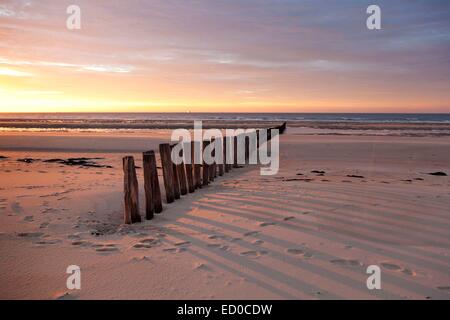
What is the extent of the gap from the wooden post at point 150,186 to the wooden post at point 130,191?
0.28 m

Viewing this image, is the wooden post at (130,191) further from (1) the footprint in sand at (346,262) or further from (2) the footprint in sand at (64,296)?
(1) the footprint in sand at (346,262)

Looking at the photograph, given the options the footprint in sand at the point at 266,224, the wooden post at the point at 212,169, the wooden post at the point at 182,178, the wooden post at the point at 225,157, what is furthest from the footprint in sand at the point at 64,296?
the wooden post at the point at 225,157

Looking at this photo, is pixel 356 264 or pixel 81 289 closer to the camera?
pixel 81 289

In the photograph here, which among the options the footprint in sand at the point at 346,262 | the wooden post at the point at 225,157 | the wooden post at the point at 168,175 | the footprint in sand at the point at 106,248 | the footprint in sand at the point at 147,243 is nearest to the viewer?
the footprint in sand at the point at 346,262

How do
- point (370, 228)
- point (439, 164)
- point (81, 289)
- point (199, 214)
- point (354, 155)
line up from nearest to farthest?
point (81, 289)
point (370, 228)
point (199, 214)
point (439, 164)
point (354, 155)

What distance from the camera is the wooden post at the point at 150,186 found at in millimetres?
6078

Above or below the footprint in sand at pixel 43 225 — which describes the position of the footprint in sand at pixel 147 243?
below

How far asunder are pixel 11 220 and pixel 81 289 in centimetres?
293

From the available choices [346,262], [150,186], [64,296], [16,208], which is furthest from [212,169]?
[64,296]

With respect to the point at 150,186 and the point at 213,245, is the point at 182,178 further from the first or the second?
the point at 213,245

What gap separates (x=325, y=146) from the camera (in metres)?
19.8

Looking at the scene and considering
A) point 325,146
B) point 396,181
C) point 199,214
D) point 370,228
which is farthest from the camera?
point 325,146

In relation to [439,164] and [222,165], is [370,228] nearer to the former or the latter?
[222,165]

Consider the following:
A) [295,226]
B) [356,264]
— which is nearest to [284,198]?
[295,226]
